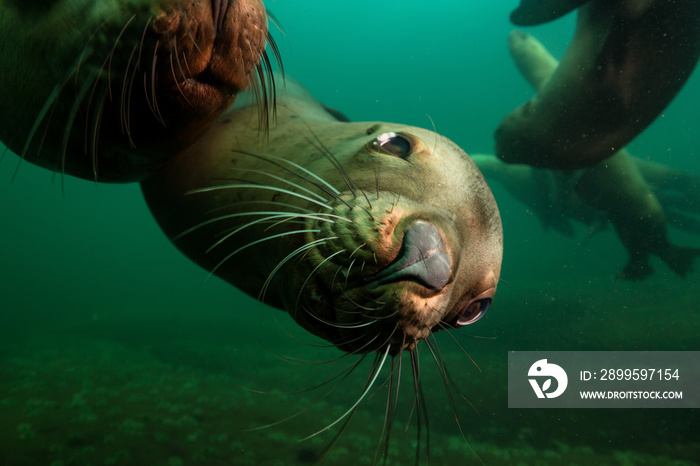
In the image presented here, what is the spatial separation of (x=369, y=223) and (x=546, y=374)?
5.07 m

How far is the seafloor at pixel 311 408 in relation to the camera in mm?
4227

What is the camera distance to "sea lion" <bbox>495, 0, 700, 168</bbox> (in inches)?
159

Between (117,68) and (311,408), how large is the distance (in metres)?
5.64

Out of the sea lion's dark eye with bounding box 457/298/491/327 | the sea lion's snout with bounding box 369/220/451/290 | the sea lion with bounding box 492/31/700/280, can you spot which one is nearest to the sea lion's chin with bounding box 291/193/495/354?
the sea lion's snout with bounding box 369/220/451/290

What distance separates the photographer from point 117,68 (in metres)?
1.12

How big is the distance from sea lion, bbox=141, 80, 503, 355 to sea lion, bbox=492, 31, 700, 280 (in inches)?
202

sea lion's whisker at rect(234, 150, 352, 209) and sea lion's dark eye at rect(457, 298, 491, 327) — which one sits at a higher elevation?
sea lion's whisker at rect(234, 150, 352, 209)

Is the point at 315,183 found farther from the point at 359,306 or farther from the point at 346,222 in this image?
the point at 359,306

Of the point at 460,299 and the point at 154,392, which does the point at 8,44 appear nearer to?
the point at 460,299

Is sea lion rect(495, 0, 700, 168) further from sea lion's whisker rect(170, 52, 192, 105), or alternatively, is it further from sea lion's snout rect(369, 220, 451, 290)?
sea lion's whisker rect(170, 52, 192, 105)

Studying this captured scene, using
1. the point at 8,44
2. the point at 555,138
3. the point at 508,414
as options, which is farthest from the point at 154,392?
the point at 555,138

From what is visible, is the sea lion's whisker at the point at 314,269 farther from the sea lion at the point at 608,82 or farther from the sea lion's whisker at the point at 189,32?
the sea lion at the point at 608,82

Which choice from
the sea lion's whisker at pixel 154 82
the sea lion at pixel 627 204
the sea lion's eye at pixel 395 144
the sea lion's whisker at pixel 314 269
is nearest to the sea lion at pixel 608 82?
the sea lion at pixel 627 204

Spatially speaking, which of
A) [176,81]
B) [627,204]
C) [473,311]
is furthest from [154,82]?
[627,204]
